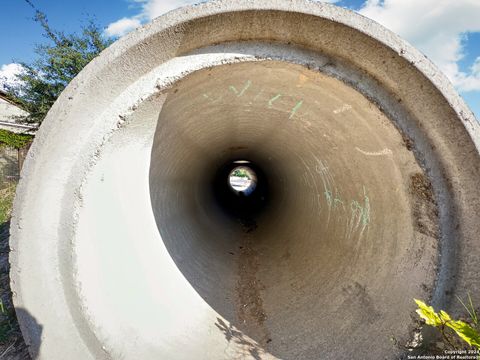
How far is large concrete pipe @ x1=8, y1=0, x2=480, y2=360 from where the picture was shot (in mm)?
2051

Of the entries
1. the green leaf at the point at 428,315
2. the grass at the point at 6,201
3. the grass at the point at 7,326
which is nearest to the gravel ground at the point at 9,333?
the grass at the point at 7,326

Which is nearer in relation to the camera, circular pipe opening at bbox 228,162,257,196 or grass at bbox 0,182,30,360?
grass at bbox 0,182,30,360

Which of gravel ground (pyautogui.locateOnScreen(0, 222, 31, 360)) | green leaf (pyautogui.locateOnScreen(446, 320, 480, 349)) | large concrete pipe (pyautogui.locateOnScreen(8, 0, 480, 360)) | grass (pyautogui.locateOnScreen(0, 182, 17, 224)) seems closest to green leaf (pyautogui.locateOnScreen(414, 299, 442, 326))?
green leaf (pyautogui.locateOnScreen(446, 320, 480, 349))

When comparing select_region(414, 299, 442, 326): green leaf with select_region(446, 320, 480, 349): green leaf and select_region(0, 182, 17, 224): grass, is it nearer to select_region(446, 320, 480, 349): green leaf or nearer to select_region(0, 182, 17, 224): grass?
select_region(446, 320, 480, 349): green leaf

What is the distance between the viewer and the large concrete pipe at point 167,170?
205 centimetres

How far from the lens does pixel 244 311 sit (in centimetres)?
330

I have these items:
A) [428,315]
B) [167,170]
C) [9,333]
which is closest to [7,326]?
[9,333]

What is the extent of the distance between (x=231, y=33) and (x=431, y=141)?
5.05ft

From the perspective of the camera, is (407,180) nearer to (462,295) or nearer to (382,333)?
(462,295)

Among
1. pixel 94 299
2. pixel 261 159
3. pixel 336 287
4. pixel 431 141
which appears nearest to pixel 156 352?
pixel 94 299

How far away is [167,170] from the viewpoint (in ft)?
10.5

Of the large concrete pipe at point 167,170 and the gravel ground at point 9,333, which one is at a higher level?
the large concrete pipe at point 167,170

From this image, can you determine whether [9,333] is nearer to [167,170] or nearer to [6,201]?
[167,170]

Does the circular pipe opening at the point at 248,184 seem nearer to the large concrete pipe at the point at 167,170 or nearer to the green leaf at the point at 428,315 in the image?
the large concrete pipe at the point at 167,170
